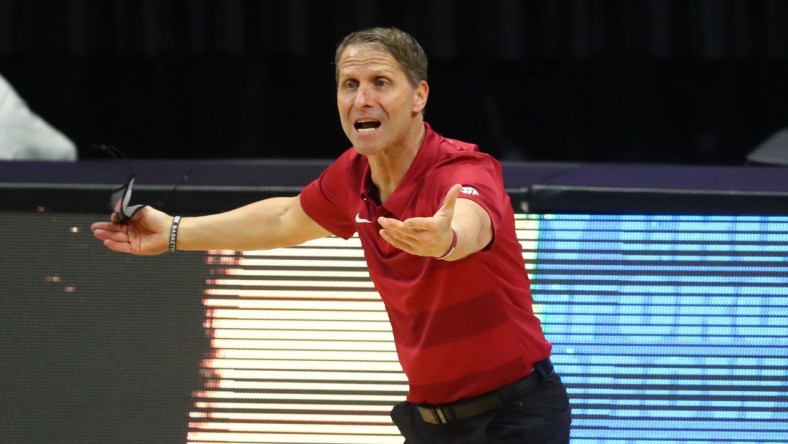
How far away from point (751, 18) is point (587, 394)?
3.53 metres

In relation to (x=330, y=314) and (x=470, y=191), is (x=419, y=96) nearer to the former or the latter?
(x=470, y=191)

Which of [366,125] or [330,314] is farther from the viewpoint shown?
[330,314]

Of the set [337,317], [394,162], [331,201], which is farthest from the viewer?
[337,317]

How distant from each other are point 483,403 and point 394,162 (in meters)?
0.52

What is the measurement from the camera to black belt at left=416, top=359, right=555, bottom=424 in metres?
2.37

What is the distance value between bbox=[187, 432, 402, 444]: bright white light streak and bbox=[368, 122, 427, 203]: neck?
2.03 ft

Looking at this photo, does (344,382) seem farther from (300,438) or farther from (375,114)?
(375,114)

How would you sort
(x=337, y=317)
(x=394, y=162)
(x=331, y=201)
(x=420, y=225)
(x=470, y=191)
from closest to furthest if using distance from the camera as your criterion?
(x=420, y=225), (x=470, y=191), (x=394, y=162), (x=331, y=201), (x=337, y=317)

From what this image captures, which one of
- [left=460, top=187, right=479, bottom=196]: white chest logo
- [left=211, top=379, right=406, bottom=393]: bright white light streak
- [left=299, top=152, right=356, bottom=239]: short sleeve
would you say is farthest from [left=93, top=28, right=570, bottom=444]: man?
[left=211, top=379, right=406, bottom=393]: bright white light streak

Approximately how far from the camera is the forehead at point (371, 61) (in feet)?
7.98

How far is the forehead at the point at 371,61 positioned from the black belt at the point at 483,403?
2.17ft

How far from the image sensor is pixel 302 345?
111 inches

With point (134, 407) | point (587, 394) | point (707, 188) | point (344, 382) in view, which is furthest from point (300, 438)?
point (707, 188)

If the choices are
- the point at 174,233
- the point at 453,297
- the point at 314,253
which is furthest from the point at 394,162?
the point at 174,233
